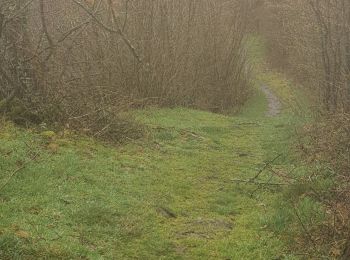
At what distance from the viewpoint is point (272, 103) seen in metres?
31.3

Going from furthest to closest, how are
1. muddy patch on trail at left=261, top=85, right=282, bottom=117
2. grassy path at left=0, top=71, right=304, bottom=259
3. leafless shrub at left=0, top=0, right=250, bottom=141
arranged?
1. muddy patch on trail at left=261, top=85, right=282, bottom=117
2. leafless shrub at left=0, top=0, right=250, bottom=141
3. grassy path at left=0, top=71, right=304, bottom=259

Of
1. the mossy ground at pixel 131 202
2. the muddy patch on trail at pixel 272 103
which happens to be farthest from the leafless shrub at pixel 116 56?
the muddy patch on trail at pixel 272 103

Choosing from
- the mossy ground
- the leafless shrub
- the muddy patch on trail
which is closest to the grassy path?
the mossy ground

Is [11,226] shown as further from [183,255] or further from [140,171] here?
[140,171]

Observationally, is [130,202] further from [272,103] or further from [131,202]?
[272,103]

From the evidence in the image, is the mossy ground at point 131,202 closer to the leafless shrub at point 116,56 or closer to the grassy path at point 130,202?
the grassy path at point 130,202

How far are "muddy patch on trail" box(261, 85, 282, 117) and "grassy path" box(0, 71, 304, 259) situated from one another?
14714 millimetres

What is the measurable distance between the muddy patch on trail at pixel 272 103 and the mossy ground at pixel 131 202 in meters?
14.9

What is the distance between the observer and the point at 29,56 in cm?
1196

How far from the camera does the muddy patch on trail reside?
27734 mm

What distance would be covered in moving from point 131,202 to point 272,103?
24.2 meters

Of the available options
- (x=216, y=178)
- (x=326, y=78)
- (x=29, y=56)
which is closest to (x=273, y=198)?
(x=216, y=178)

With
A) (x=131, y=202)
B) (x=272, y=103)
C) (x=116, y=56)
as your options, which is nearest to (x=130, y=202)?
(x=131, y=202)

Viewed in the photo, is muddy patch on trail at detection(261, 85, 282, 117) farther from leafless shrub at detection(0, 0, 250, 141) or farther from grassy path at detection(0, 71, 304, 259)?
grassy path at detection(0, 71, 304, 259)
